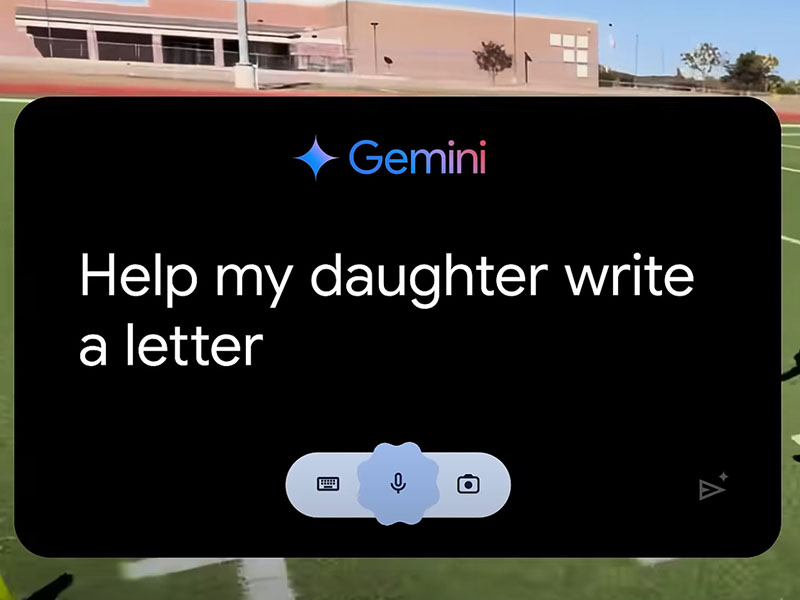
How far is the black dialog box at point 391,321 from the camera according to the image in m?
0.71

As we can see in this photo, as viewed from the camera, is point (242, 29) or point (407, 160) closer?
point (407, 160)

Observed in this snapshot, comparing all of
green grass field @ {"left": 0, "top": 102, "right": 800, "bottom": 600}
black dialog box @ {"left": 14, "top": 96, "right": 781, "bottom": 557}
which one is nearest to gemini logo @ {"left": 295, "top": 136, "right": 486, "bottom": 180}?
black dialog box @ {"left": 14, "top": 96, "right": 781, "bottom": 557}

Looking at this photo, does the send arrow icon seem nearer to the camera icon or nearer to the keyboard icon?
the camera icon

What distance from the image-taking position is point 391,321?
0.72m

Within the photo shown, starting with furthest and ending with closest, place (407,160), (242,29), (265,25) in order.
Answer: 1. (265,25)
2. (242,29)
3. (407,160)

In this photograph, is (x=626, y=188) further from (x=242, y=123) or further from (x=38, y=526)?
(x=38, y=526)

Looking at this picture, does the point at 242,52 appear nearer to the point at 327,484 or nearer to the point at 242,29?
the point at 242,29

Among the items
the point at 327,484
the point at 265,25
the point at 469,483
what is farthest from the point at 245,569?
the point at 265,25

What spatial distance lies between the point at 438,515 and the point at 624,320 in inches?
10.6

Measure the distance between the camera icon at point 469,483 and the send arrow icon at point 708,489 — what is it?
23 centimetres

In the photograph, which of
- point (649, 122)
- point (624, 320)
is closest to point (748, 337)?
point (624, 320)

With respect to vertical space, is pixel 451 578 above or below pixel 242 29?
below

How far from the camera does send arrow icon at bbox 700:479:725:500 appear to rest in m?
0.76

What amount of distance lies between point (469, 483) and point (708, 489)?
0.25 metres
